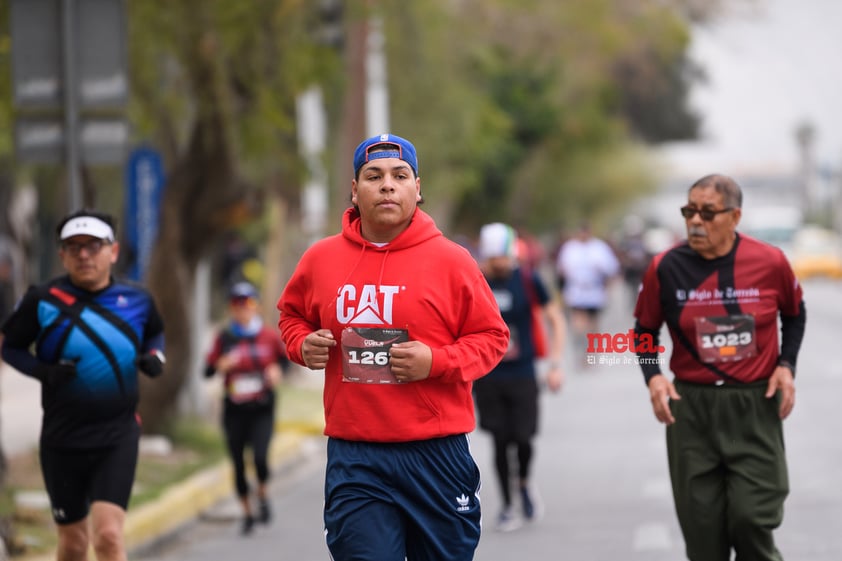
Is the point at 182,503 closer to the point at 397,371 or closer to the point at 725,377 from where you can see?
the point at 725,377

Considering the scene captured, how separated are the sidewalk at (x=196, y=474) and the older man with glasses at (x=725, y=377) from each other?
4.18 meters

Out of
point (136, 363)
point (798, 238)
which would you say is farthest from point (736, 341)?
point (798, 238)

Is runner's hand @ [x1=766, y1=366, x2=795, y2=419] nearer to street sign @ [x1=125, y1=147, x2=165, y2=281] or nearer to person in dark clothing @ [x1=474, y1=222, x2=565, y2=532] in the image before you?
person in dark clothing @ [x1=474, y1=222, x2=565, y2=532]

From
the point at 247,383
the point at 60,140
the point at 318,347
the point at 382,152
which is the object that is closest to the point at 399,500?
the point at 318,347

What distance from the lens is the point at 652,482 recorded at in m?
12.5

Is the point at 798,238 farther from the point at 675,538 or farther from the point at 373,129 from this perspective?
the point at 675,538

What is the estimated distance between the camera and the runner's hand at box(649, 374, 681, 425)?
Answer: 22.7 feet

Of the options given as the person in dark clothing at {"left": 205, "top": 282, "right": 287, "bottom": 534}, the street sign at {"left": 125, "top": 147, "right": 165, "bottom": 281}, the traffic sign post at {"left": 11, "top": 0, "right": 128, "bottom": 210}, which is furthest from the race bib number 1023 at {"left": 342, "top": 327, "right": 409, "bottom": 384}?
the street sign at {"left": 125, "top": 147, "right": 165, "bottom": 281}

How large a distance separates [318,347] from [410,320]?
34 centimetres

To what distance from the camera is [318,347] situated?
5.56 metres

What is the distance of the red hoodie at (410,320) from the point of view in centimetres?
554

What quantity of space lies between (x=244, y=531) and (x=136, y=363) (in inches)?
154

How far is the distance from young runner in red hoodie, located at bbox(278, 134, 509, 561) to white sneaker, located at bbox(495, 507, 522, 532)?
4.89m

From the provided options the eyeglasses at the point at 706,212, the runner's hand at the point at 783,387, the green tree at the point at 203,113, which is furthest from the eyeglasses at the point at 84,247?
the green tree at the point at 203,113
